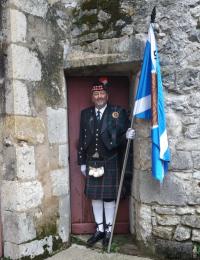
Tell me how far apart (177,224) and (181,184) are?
379 mm

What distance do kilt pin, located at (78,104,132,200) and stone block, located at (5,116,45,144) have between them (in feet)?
1.81

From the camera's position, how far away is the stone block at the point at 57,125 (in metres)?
3.77

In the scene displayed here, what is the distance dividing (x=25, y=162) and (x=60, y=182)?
55 cm

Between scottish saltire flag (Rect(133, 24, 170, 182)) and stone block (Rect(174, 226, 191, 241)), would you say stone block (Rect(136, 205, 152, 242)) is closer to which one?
stone block (Rect(174, 226, 191, 241))

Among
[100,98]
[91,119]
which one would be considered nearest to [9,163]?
[91,119]

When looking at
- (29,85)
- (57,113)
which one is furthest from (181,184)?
(29,85)

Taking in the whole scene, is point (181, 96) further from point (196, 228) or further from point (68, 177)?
point (68, 177)

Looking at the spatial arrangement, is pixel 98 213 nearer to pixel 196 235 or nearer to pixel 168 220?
pixel 168 220

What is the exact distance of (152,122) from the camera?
337cm

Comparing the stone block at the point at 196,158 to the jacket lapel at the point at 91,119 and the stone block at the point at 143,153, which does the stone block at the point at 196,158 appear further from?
the jacket lapel at the point at 91,119

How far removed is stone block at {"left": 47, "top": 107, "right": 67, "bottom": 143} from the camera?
3766mm

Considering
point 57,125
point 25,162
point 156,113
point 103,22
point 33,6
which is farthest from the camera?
point 57,125

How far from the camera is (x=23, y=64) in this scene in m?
3.48

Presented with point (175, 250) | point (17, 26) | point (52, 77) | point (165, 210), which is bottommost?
point (175, 250)
